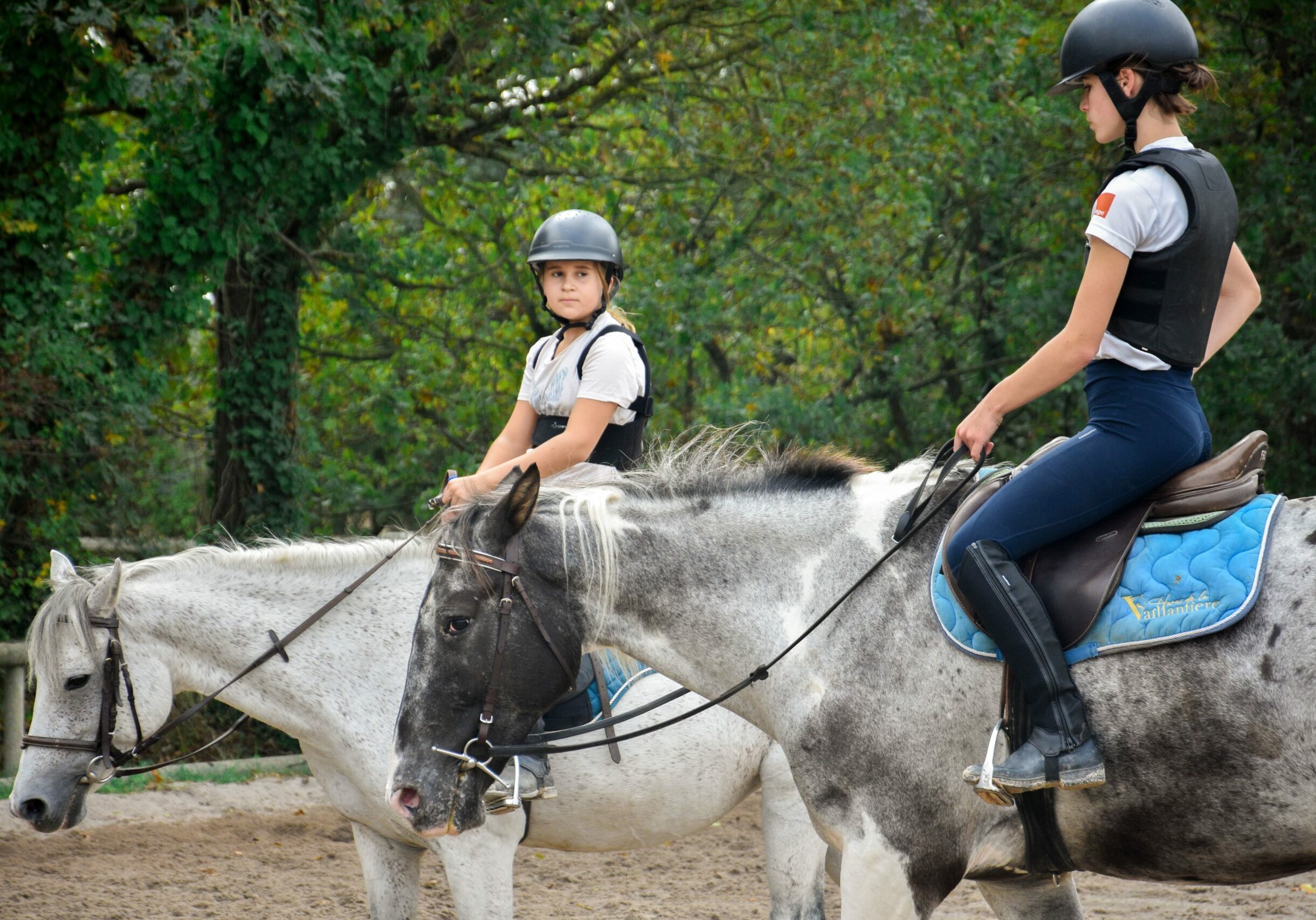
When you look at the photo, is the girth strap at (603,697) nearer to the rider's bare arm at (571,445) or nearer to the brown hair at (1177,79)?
the rider's bare arm at (571,445)

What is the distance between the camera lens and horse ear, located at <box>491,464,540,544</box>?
2.88 m

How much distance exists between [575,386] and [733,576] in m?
1.23

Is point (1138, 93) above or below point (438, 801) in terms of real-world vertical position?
above

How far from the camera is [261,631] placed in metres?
4.15

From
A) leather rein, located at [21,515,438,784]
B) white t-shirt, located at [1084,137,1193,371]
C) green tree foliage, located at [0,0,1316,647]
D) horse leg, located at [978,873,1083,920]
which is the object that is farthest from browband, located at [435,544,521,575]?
green tree foliage, located at [0,0,1316,647]

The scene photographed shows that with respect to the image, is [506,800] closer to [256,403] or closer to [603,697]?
[603,697]

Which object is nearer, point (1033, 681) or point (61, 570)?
point (1033, 681)

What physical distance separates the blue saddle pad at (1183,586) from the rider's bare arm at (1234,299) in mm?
473

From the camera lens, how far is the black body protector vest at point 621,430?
3.91m

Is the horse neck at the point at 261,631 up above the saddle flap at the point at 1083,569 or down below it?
below

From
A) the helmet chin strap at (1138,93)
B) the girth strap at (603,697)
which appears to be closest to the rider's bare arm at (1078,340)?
the helmet chin strap at (1138,93)

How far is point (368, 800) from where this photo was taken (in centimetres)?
396

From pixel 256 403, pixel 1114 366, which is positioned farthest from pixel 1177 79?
pixel 256 403

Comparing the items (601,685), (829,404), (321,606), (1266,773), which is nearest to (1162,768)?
(1266,773)
